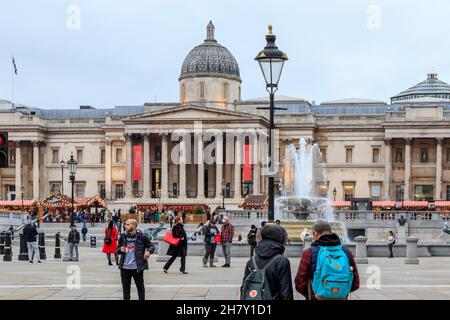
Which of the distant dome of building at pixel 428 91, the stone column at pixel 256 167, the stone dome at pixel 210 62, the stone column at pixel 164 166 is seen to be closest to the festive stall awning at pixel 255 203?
the stone column at pixel 256 167

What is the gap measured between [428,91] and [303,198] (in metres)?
84.3

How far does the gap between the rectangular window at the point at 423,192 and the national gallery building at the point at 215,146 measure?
0.11m

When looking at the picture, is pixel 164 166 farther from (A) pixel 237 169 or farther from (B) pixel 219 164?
(A) pixel 237 169

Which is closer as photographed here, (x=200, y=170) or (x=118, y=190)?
(x=200, y=170)

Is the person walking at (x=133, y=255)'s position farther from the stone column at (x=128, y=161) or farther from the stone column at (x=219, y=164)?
the stone column at (x=128, y=161)

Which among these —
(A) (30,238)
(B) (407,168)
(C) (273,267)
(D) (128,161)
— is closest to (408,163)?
(B) (407,168)

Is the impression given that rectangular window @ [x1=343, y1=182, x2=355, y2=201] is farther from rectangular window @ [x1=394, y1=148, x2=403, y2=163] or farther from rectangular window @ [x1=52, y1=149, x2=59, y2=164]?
rectangular window @ [x1=52, y1=149, x2=59, y2=164]

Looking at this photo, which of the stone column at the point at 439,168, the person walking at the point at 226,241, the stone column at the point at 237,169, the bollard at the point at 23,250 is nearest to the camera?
the person walking at the point at 226,241

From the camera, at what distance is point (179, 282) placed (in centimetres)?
2497

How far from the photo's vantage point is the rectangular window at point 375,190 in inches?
4050

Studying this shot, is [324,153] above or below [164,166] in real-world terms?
above

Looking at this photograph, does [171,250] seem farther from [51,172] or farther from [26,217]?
[51,172]

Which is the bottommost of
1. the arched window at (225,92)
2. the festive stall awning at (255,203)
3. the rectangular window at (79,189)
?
the rectangular window at (79,189)
